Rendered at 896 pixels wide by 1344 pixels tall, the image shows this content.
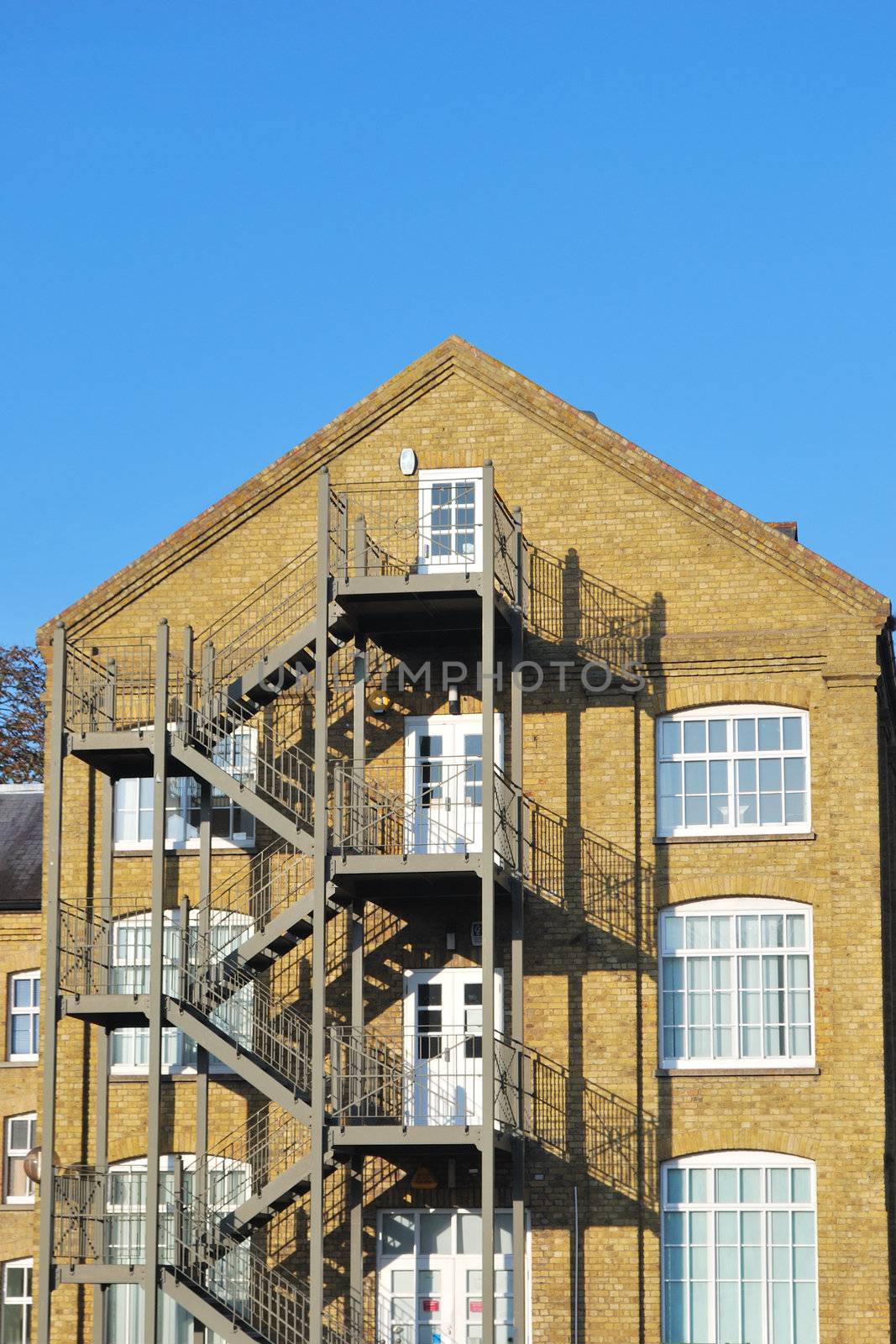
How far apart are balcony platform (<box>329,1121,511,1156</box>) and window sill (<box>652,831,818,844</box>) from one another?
14.2 ft

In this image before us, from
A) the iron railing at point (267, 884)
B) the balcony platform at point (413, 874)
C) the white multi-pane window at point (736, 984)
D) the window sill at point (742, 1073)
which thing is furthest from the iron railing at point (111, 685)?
the window sill at point (742, 1073)

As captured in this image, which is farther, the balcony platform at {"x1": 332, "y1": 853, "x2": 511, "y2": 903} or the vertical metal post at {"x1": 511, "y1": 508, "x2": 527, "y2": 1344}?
the vertical metal post at {"x1": 511, "y1": 508, "x2": 527, "y2": 1344}

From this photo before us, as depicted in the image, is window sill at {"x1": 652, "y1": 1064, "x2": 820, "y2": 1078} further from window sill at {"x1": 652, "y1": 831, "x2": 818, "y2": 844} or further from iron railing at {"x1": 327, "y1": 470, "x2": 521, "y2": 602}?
iron railing at {"x1": 327, "y1": 470, "x2": 521, "y2": 602}

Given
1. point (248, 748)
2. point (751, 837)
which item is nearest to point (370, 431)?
point (248, 748)

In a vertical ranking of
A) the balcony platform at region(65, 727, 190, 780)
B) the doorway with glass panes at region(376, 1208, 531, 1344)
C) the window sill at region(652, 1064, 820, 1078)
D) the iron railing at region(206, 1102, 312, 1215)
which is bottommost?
the doorway with glass panes at region(376, 1208, 531, 1344)

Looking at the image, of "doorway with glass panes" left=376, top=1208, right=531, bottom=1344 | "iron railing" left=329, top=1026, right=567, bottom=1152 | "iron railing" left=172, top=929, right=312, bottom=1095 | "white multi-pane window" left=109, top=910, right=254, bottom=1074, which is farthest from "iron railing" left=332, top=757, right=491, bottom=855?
"doorway with glass panes" left=376, top=1208, right=531, bottom=1344

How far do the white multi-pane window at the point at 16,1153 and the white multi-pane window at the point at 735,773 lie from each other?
1367 centimetres

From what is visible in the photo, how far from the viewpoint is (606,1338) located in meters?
23.9

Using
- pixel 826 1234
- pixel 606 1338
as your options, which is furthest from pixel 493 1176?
pixel 826 1234

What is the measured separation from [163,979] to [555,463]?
8.04 meters

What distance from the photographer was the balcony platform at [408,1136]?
22641mm

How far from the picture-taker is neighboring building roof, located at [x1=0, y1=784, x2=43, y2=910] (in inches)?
1312

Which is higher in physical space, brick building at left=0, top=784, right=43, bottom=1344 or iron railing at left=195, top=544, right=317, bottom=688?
iron railing at left=195, top=544, right=317, bottom=688

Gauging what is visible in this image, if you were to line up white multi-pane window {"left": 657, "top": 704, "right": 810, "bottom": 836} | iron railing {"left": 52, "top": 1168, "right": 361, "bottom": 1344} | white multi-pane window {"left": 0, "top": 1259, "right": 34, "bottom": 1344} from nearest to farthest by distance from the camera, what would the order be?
1. iron railing {"left": 52, "top": 1168, "right": 361, "bottom": 1344}
2. white multi-pane window {"left": 657, "top": 704, "right": 810, "bottom": 836}
3. white multi-pane window {"left": 0, "top": 1259, "right": 34, "bottom": 1344}
